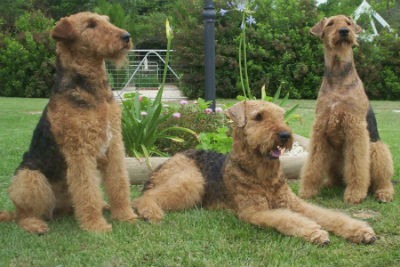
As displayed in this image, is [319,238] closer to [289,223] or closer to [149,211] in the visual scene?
[289,223]

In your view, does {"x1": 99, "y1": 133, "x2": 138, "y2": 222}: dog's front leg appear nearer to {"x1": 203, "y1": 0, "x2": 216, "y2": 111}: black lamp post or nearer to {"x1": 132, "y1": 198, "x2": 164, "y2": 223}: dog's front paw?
{"x1": 132, "y1": 198, "x2": 164, "y2": 223}: dog's front paw

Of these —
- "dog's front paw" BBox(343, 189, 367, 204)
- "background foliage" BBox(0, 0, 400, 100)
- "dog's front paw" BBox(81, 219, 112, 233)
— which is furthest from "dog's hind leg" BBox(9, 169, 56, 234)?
"background foliage" BBox(0, 0, 400, 100)

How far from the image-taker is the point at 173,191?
426 cm

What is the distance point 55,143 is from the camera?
150 inches

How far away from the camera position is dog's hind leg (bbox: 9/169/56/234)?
12.4 ft

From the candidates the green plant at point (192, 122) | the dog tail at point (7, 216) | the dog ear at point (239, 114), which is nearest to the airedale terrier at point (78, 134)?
the dog tail at point (7, 216)

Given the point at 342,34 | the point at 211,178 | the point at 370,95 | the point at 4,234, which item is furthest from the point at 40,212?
the point at 370,95

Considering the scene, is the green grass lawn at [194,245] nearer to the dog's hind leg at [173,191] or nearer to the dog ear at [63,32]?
the dog's hind leg at [173,191]

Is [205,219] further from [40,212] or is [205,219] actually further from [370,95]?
[370,95]

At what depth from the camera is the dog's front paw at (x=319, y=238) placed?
3414 mm

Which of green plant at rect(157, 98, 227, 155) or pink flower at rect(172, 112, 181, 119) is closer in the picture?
pink flower at rect(172, 112, 181, 119)

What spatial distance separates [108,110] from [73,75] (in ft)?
1.29

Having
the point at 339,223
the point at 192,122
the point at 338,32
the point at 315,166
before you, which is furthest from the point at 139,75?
the point at 339,223

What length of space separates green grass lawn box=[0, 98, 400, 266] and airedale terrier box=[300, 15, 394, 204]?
382mm
